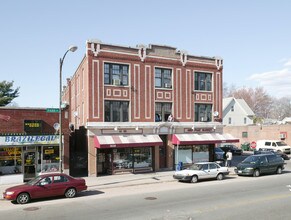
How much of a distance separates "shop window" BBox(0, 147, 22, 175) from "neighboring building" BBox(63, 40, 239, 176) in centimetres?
452

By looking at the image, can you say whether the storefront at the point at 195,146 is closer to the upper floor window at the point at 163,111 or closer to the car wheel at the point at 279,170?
the upper floor window at the point at 163,111

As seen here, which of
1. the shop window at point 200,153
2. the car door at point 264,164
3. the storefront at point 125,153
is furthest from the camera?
the shop window at point 200,153

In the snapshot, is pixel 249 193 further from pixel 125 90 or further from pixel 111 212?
pixel 125 90

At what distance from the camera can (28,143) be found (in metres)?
23.9

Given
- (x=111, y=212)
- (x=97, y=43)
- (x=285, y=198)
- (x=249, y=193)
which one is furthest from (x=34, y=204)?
(x=97, y=43)

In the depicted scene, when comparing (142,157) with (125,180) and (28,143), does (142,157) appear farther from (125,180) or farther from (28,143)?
(28,143)

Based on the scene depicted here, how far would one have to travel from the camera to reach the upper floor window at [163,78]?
30.4 meters

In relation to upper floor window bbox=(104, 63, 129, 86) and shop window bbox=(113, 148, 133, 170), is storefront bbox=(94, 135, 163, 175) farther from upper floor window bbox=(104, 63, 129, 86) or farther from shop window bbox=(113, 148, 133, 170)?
upper floor window bbox=(104, 63, 129, 86)

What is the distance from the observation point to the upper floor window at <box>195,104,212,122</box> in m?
32.5

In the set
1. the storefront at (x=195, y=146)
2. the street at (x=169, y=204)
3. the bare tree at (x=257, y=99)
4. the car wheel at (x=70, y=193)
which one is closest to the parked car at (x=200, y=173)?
the street at (x=169, y=204)

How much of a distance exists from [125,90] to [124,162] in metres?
6.18

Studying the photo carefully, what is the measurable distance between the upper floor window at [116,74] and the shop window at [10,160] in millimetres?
9015

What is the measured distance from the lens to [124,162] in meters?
28.4

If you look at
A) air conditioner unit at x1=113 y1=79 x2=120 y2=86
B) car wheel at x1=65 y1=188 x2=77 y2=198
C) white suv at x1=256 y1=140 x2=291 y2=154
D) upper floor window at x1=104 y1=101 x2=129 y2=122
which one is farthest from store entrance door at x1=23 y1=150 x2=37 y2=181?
white suv at x1=256 y1=140 x2=291 y2=154
